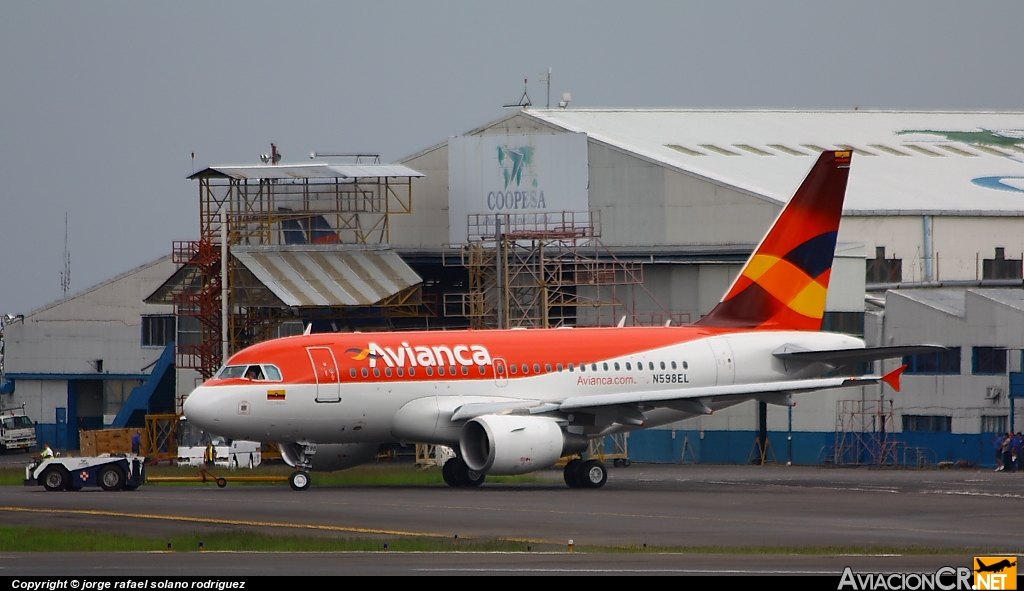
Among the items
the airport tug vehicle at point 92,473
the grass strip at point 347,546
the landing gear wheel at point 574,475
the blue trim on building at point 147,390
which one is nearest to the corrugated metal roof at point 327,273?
the blue trim on building at point 147,390

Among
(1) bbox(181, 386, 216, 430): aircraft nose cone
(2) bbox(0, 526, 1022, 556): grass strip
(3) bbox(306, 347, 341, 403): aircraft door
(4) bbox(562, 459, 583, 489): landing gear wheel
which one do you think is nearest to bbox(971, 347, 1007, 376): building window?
(4) bbox(562, 459, 583, 489): landing gear wheel

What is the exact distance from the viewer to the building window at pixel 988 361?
165 ft

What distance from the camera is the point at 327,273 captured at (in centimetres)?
5822

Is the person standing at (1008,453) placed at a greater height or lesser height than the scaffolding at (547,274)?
lesser

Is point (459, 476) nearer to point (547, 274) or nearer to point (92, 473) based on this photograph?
point (92, 473)

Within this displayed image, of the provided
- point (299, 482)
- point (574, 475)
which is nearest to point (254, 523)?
point (299, 482)

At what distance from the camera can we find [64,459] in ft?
125

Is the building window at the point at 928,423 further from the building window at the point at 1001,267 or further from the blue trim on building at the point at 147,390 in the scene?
the blue trim on building at the point at 147,390

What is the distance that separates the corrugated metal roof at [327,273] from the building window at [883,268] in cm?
1864

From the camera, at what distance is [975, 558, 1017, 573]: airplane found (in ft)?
60.3

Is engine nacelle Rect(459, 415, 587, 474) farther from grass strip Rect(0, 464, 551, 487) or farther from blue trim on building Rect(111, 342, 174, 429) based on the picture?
blue trim on building Rect(111, 342, 174, 429)

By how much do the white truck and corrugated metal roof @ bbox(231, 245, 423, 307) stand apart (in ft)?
79.1

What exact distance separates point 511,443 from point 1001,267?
35272 millimetres

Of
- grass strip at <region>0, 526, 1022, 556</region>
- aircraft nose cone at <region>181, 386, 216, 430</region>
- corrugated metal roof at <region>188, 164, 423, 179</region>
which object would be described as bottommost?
grass strip at <region>0, 526, 1022, 556</region>
